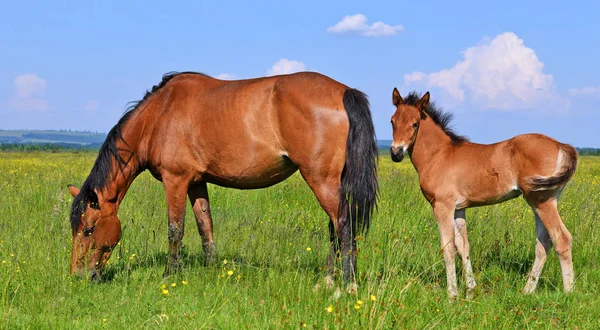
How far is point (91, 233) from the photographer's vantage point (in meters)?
6.35

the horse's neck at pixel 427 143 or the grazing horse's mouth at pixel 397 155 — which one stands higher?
the horse's neck at pixel 427 143

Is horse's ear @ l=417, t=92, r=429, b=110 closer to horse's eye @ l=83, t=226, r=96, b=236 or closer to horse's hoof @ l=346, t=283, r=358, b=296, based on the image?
horse's hoof @ l=346, t=283, r=358, b=296

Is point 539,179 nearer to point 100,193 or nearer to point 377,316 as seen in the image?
point 377,316

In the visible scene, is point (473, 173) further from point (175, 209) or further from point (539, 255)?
point (175, 209)

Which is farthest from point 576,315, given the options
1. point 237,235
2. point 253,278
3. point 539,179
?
point 237,235

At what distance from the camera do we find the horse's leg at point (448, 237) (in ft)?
18.7

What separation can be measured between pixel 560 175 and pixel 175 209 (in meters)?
4.30

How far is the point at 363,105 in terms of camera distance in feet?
19.2

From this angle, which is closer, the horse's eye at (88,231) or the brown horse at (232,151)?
the brown horse at (232,151)

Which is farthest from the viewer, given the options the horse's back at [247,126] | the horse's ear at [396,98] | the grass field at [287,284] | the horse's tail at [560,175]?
the horse's ear at [396,98]

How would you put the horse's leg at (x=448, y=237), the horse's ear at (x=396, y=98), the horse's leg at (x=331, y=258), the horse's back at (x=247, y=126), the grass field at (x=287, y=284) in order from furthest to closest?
the horse's ear at (x=396, y=98) → the horse's back at (x=247, y=126) → the horse's leg at (x=448, y=237) → the horse's leg at (x=331, y=258) → the grass field at (x=287, y=284)

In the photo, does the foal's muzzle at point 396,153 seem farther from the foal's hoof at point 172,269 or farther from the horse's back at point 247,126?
the foal's hoof at point 172,269

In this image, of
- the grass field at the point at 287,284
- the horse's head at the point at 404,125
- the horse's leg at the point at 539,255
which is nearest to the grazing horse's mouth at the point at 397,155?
the horse's head at the point at 404,125

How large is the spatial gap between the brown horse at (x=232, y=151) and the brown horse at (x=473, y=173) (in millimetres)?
842
